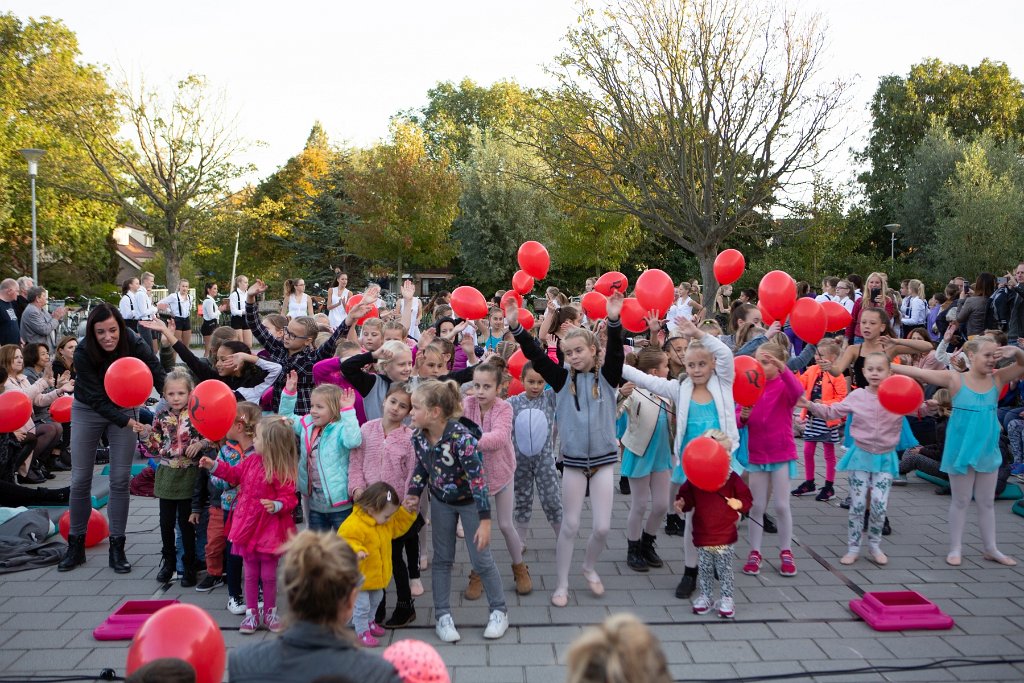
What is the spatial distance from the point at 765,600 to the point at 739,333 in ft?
11.2

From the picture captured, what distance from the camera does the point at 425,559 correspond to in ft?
19.7

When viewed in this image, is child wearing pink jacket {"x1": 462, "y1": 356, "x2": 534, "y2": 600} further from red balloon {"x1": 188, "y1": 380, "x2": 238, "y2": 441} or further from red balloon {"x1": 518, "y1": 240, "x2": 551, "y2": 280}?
red balloon {"x1": 518, "y1": 240, "x2": 551, "y2": 280}

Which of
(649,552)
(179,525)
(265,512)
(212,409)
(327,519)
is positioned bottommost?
(649,552)

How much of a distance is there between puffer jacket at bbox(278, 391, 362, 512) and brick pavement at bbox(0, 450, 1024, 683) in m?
0.88

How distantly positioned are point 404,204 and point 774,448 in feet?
88.7

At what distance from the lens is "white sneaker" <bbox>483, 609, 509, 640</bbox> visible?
4.57 meters

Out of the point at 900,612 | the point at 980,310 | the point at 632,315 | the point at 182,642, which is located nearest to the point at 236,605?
the point at 182,642

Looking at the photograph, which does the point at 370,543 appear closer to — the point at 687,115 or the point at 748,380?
the point at 748,380

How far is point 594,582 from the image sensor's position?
527 cm

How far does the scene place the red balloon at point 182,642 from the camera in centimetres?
280

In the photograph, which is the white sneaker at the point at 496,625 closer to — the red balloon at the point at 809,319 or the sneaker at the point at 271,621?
the sneaker at the point at 271,621

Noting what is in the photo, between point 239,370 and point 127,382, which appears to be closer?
point 127,382

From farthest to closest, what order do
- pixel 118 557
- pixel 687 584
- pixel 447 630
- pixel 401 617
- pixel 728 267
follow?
1. pixel 728 267
2. pixel 118 557
3. pixel 687 584
4. pixel 401 617
5. pixel 447 630

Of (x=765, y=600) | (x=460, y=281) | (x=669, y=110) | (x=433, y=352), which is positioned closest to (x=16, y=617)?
(x=433, y=352)
